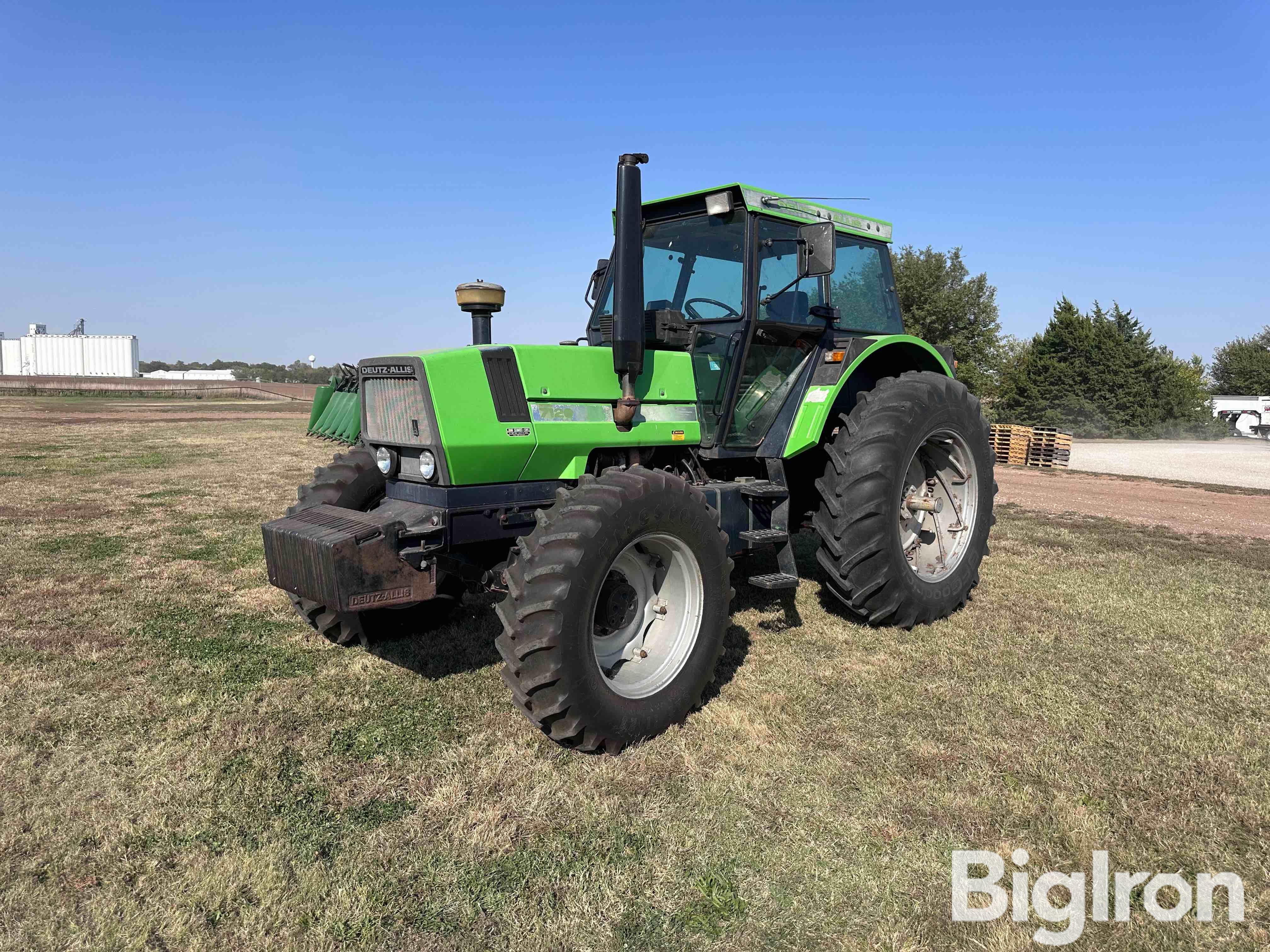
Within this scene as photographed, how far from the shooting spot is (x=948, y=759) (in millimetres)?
3430

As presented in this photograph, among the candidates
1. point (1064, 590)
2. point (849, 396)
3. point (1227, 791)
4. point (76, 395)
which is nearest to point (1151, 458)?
point (1064, 590)

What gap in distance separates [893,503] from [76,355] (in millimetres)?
106691

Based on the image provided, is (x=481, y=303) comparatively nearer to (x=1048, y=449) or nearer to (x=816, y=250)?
(x=816, y=250)

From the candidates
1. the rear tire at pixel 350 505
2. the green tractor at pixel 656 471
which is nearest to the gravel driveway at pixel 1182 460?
the green tractor at pixel 656 471

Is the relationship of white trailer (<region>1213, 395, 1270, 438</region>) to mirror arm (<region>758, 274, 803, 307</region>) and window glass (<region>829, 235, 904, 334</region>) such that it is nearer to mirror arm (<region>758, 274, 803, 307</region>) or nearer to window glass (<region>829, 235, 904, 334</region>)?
window glass (<region>829, 235, 904, 334</region>)

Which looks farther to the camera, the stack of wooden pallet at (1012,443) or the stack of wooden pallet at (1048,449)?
the stack of wooden pallet at (1012,443)

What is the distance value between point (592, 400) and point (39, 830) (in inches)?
108

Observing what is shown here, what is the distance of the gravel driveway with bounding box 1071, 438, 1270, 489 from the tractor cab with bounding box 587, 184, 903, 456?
44.5 ft

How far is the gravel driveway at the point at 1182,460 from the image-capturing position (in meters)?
16.3

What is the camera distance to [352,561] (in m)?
3.41

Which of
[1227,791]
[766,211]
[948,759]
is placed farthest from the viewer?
[766,211]

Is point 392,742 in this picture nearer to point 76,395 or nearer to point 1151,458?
point 1151,458

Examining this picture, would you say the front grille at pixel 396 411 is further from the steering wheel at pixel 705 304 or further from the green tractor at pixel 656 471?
the steering wheel at pixel 705 304

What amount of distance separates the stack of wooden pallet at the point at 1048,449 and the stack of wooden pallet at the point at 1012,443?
0.10 meters
